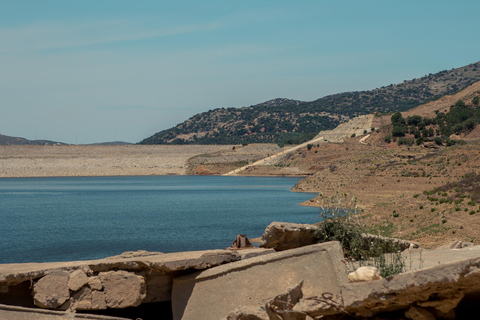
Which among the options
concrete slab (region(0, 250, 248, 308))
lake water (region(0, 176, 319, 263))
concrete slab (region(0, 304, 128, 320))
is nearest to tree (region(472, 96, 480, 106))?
lake water (region(0, 176, 319, 263))

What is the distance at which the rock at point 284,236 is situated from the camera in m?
9.51

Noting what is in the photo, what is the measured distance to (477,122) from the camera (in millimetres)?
75812

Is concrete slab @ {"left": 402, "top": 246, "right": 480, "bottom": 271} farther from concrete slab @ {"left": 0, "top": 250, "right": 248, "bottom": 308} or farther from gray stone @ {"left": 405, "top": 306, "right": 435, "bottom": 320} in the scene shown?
concrete slab @ {"left": 0, "top": 250, "right": 248, "bottom": 308}

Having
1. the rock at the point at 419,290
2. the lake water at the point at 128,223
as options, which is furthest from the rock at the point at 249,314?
the lake water at the point at 128,223

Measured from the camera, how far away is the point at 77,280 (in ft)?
25.5

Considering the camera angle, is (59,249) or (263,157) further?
(263,157)

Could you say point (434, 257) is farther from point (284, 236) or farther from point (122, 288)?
point (122, 288)

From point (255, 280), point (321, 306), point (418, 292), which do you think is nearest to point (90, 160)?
point (255, 280)

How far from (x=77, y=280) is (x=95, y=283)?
0.87 feet

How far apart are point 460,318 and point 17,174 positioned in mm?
111613

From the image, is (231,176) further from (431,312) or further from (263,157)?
(431,312)

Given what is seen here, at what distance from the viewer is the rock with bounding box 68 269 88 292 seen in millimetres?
7734

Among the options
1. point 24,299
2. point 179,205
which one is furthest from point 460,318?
point 179,205

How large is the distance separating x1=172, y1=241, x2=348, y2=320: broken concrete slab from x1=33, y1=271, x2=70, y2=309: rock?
1650mm
